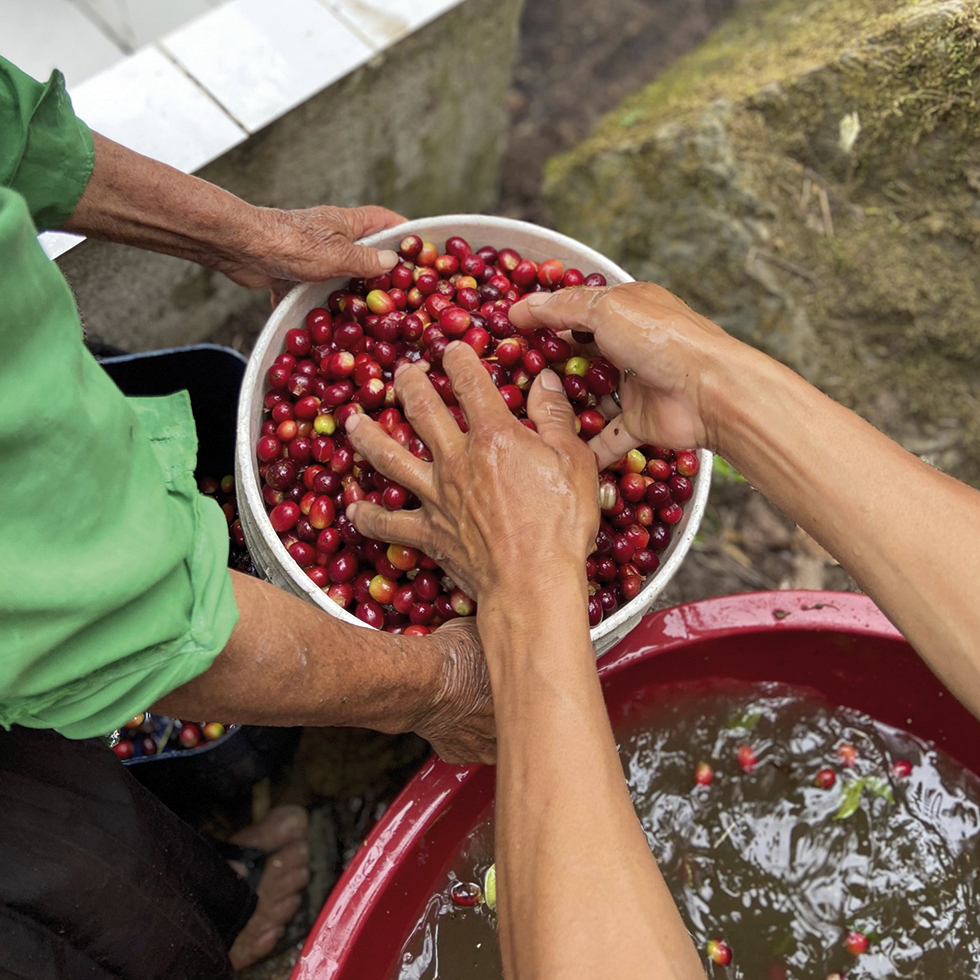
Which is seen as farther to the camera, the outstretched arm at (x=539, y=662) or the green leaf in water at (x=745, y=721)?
the green leaf in water at (x=745, y=721)

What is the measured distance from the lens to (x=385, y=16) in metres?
3.11

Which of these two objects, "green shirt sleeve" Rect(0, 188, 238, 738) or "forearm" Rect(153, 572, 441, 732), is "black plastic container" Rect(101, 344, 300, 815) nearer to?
"forearm" Rect(153, 572, 441, 732)

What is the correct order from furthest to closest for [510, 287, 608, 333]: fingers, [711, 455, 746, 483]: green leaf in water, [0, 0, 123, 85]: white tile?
[0, 0, 123, 85]: white tile → [711, 455, 746, 483]: green leaf in water → [510, 287, 608, 333]: fingers

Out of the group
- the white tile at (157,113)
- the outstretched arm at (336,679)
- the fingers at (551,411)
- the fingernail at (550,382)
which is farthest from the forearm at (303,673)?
the white tile at (157,113)

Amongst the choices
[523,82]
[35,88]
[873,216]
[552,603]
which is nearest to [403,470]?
[552,603]

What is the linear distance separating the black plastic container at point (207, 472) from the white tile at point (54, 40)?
233cm

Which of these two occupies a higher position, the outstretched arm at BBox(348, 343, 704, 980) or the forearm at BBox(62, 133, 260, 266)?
the forearm at BBox(62, 133, 260, 266)

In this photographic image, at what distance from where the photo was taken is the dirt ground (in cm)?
298

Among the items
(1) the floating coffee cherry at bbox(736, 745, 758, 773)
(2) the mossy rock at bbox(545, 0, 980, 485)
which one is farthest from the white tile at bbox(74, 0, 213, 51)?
(1) the floating coffee cherry at bbox(736, 745, 758, 773)

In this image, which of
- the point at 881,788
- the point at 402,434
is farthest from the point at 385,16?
the point at 881,788

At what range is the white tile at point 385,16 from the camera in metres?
3.09

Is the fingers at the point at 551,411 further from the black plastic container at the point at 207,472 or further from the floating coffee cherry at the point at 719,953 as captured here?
the floating coffee cherry at the point at 719,953

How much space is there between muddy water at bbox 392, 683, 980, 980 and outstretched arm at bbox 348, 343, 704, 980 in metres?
0.89

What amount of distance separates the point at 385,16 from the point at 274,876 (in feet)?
10.5
